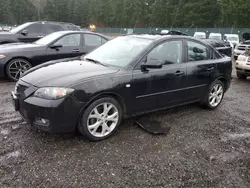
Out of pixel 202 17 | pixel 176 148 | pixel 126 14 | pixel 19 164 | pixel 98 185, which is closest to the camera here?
pixel 98 185

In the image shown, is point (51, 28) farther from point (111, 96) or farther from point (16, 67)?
point (111, 96)

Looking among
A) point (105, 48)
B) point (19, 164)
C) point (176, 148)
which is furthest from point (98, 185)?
point (105, 48)

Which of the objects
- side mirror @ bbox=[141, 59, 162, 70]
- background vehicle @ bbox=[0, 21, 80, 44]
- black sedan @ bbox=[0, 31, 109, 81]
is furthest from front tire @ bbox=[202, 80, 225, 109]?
background vehicle @ bbox=[0, 21, 80, 44]

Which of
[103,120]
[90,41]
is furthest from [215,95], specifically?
[90,41]

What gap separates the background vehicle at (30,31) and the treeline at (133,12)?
4693 centimetres

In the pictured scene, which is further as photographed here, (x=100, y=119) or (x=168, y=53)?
(x=168, y=53)

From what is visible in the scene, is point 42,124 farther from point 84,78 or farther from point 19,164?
point 84,78

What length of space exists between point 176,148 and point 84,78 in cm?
165

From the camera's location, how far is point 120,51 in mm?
4531

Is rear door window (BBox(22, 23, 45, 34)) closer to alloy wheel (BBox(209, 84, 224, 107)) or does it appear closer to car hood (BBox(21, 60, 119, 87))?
car hood (BBox(21, 60, 119, 87))

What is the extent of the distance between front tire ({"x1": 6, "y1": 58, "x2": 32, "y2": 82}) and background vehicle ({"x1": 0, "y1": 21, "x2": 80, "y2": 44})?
2.95m

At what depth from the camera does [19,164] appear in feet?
10.3

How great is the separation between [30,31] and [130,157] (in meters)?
8.72

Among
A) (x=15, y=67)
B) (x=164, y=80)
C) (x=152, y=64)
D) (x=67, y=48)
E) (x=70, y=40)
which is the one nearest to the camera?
(x=152, y=64)
